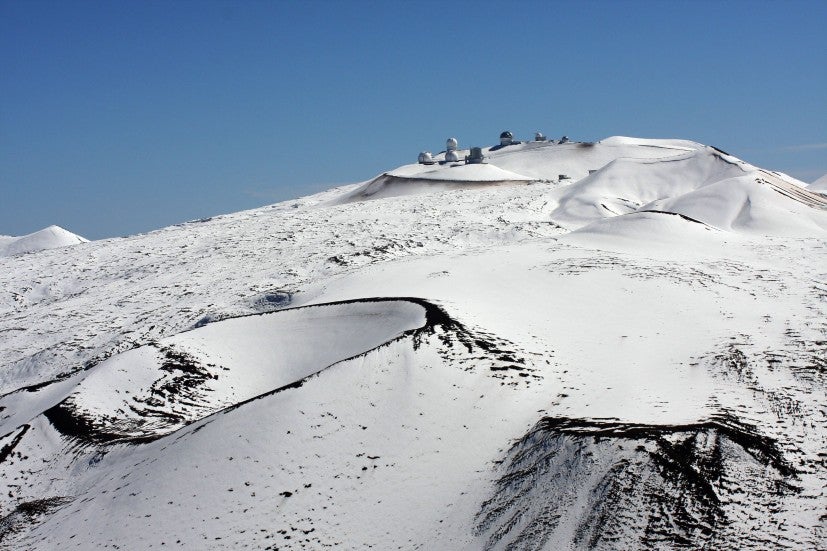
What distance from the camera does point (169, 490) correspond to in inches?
448

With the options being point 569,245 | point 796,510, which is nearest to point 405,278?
point 569,245

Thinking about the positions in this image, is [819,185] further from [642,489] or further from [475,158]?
[642,489]

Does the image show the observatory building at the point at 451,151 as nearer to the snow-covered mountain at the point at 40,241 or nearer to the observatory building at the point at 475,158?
the observatory building at the point at 475,158

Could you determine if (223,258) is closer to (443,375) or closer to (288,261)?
(288,261)

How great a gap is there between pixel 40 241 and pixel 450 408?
60.1 metres

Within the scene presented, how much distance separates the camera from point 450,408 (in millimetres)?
12453

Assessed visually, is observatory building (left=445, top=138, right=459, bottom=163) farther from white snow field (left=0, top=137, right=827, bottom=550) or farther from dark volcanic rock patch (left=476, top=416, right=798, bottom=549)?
dark volcanic rock patch (left=476, top=416, right=798, bottom=549)

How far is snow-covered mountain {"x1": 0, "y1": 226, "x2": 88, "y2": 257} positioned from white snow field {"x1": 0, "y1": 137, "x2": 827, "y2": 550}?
37120mm

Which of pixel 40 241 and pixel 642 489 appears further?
pixel 40 241

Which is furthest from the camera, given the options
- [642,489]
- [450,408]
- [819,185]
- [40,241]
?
[40,241]

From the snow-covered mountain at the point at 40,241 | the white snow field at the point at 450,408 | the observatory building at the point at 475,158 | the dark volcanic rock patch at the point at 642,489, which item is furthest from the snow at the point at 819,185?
the snow-covered mountain at the point at 40,241

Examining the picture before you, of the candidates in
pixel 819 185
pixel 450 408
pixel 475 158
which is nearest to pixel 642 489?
pixel 450 408

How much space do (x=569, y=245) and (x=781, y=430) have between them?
657 inches

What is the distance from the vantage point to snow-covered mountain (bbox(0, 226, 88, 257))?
60.1 m
